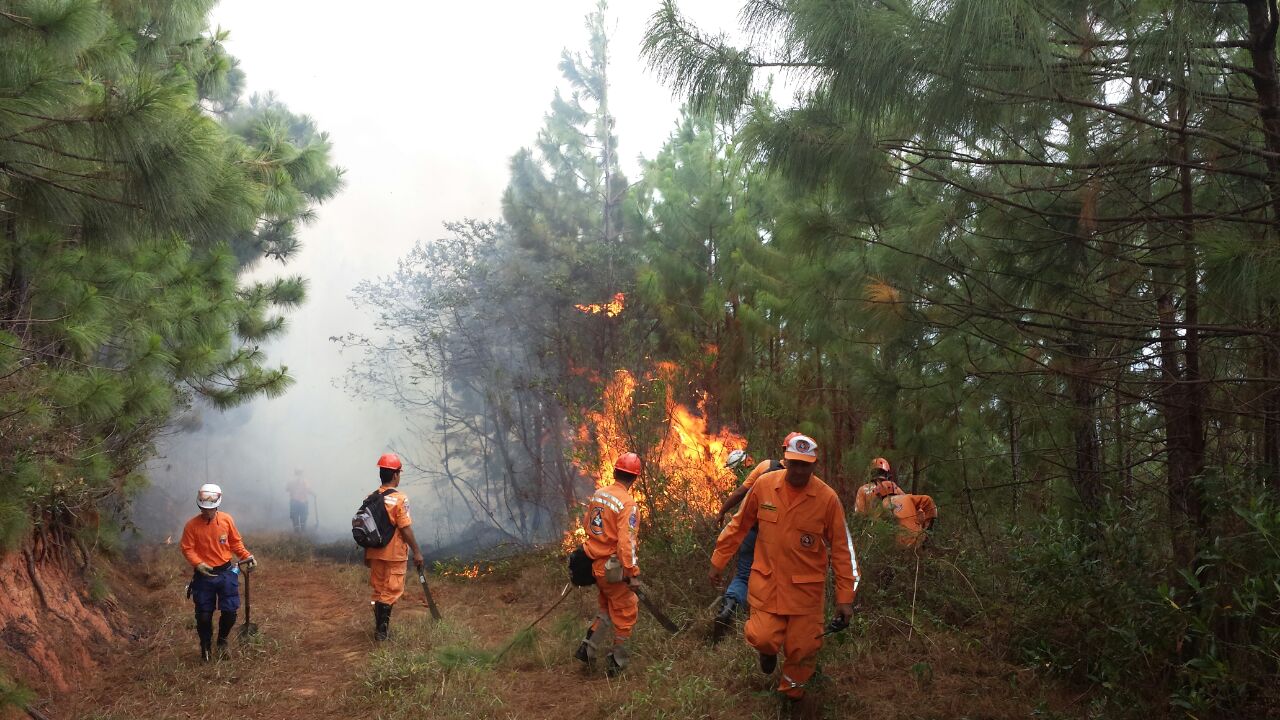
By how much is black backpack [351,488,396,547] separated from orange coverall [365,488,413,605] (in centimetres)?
6

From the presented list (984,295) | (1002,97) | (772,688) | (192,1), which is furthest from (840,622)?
(192,1)

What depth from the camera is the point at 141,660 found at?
8312 millimetres

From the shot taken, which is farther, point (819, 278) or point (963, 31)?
point (819, 278)

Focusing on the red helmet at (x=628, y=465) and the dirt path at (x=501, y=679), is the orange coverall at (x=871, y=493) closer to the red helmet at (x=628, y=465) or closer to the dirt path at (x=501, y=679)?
the dirt path at (x=501, y=679)

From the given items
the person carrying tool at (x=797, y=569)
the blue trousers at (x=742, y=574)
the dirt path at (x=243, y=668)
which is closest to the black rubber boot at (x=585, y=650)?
the blue trousers at (x=742, y=574)

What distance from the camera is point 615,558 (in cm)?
682

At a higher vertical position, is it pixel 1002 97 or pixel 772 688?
pixel 1002 97

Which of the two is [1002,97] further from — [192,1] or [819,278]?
[192,1]

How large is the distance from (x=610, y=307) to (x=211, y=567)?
12450mm

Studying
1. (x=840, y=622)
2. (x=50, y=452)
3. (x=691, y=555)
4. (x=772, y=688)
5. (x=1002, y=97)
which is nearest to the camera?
(x=1002, y=97)

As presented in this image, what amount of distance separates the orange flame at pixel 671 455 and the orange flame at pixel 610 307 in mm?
8000

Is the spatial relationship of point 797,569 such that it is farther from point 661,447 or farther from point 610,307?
point 610,307

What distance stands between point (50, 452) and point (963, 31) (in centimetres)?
783

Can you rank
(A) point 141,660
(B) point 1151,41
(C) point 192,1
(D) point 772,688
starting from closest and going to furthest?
(B) point 1151,41 → (D) point 772,688 → (C) point 192,1 → (A) point 141,660
